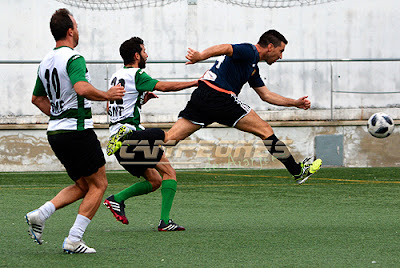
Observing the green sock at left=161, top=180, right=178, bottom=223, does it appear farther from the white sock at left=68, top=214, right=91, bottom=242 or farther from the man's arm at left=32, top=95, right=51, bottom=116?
the man's arm at left=32, top=95, right=51, bottom=116

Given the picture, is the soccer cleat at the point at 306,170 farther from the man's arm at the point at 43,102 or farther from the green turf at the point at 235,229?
the man's arm at the point at 43,102

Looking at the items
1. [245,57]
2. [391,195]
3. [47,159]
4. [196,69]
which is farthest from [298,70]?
[245,57]

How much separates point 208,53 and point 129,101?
840 millimetres

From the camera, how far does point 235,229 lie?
21.6 feet

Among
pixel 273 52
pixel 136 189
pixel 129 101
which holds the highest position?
pixel 273 52

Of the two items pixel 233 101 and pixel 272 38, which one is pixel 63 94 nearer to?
pixel 233 101

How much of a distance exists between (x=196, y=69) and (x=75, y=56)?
1331cm

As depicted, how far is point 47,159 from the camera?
55.3ft

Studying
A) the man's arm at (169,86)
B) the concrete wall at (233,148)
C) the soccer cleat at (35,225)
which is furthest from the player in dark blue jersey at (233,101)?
the concrete wall at (233,148)

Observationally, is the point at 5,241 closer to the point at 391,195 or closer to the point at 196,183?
the point at 391,195

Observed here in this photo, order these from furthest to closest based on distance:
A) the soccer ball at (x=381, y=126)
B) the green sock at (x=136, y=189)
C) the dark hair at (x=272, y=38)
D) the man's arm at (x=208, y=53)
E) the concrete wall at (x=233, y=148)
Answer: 1. the concrete wall at (x=233, y=148)
2. the soccer ball at (x=381, y=126)
3. the dark hair at (x=272, y=38)
4. the green sock at (x=136, y=189)
5. the man's arm at (x=208, y=53)

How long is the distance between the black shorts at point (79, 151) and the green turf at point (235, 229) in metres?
0.61

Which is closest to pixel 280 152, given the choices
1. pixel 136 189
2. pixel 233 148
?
pixel 136 189

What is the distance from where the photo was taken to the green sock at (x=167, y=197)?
21.7 feet
